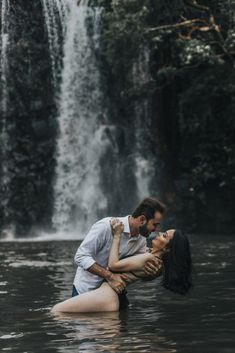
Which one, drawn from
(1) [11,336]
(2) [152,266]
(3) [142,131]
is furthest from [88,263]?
(3) [142,131]

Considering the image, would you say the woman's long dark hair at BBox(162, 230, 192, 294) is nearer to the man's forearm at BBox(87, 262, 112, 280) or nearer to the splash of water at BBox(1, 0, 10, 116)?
the man's forearm at BBox(87, 262, 112, 280)

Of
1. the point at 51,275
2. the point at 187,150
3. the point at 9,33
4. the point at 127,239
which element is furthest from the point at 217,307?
the point at 9,33

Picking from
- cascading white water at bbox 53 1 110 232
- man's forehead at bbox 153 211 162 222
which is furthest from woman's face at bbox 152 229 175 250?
cascading white water at bbox 53 1 110 232

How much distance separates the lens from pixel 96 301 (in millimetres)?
10000

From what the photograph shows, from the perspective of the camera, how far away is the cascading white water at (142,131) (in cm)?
3616

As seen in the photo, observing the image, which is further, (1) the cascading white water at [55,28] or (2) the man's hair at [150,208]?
(1) the cascading white water at [55,28]

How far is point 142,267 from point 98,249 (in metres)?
0.58

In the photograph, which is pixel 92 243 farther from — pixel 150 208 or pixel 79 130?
pixel 79 130

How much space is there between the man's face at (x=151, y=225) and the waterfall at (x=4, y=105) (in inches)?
1016

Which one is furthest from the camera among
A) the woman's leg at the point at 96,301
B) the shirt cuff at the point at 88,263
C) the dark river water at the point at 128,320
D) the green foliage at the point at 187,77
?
the green foliage at the point at 187,77

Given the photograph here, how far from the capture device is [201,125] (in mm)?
34312

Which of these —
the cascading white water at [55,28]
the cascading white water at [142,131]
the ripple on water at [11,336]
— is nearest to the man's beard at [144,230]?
the ripple on water at [11,336]

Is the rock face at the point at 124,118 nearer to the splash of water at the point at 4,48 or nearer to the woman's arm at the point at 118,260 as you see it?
the splash of water at the point at 4,48

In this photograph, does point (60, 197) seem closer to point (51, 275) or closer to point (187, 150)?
point (187, 150)
